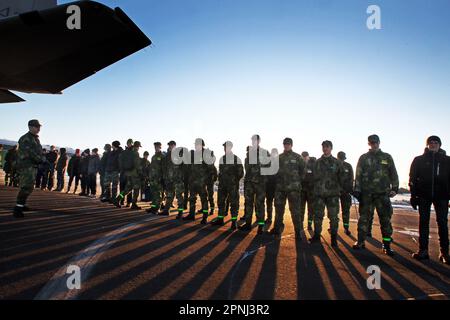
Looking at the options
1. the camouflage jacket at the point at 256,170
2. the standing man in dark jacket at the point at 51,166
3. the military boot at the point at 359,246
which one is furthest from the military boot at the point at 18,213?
the standing man in dark jacket at the point at 51,166

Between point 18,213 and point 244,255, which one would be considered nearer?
point 244,255

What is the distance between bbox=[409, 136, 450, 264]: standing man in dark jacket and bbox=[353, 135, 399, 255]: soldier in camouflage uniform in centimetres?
40

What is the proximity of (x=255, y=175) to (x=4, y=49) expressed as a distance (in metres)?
7.47

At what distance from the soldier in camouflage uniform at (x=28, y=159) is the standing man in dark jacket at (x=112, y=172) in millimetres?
4156

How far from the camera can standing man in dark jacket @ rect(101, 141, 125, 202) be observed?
10.9 m

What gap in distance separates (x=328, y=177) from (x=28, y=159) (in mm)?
7033

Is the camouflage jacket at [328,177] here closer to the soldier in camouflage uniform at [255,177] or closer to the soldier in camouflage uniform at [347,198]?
the soldier in camouflage uniform at [255,177]

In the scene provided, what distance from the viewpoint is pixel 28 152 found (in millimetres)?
6430

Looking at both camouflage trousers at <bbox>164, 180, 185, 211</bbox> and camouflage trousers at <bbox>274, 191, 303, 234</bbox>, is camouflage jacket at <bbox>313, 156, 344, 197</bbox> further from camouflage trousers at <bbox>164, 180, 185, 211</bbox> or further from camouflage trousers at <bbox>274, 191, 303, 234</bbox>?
camouflage trousers at <bbox>164, 180, 185, 211</bbox>

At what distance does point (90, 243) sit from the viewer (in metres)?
4.32

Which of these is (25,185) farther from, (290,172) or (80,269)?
(290,172)

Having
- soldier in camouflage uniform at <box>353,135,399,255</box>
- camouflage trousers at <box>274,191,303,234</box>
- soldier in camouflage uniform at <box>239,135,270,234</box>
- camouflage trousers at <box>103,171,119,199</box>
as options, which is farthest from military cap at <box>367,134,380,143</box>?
camouflage trousers at <box>103,171,119,199</box>

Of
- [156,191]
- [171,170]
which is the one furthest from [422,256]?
[156,191]
